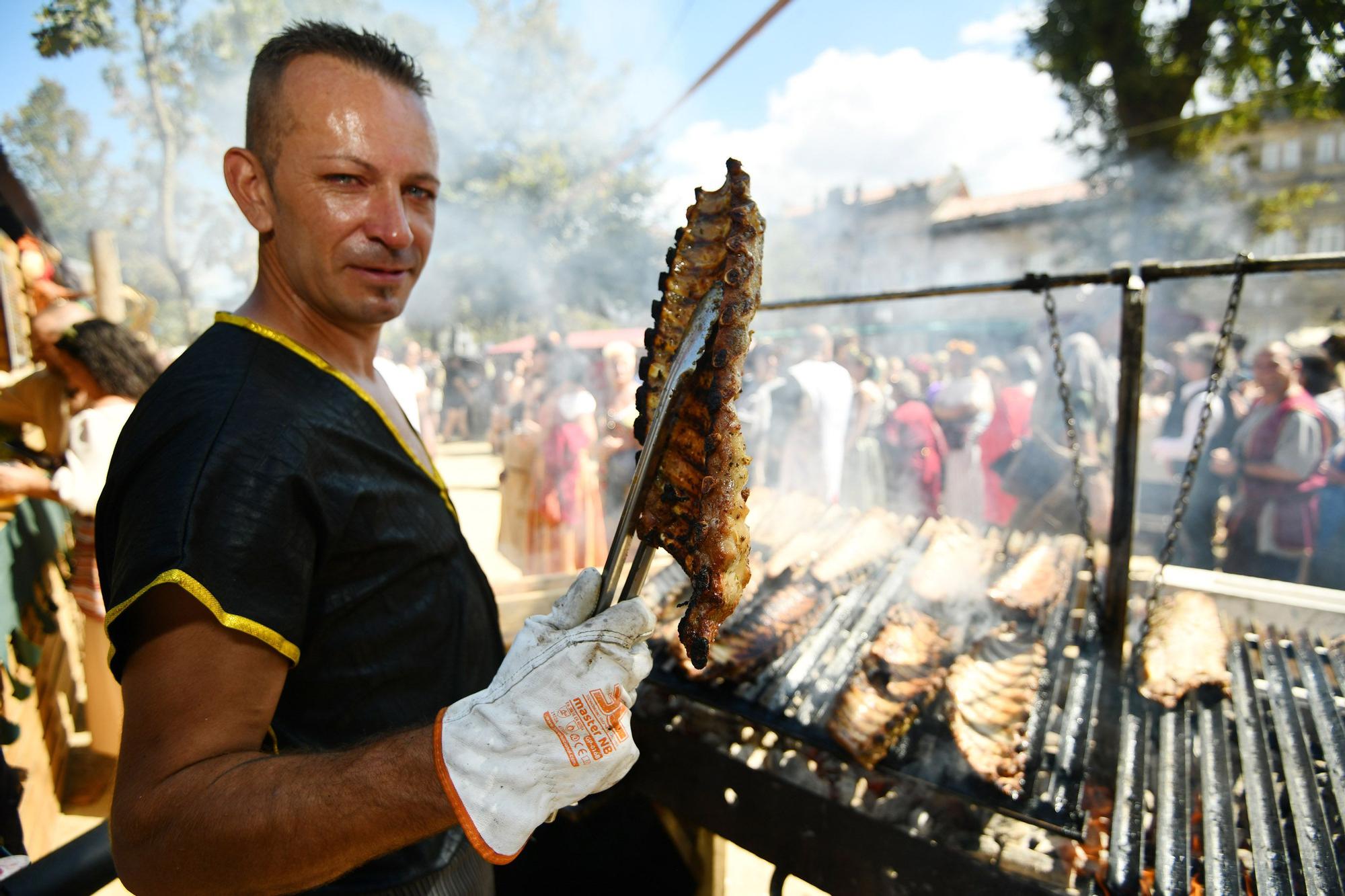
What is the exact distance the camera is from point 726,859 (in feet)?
13.0

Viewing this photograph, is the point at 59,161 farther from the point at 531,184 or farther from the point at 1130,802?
the point at 1130,802

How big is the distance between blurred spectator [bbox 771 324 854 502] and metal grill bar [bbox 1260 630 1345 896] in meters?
4.72

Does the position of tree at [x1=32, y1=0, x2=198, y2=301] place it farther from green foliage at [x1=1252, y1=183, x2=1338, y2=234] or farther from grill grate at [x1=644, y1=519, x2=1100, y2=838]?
green foliage at [x1=1252, y1=183, x2=1338, y2=234]

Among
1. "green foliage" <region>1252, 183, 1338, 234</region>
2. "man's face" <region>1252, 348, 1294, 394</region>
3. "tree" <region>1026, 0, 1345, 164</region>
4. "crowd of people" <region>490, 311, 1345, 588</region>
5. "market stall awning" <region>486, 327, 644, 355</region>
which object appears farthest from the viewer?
"market stall awning" <region>486, 327, 644, 355</region>

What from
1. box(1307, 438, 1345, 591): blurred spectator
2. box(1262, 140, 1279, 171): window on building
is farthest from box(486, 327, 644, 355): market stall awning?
box(1262, 140, 1279, 171): window on building

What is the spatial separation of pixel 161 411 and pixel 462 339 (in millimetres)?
27119

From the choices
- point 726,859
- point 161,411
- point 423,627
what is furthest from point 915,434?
point 161,411

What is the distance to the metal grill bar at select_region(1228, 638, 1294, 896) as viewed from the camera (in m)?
1.83

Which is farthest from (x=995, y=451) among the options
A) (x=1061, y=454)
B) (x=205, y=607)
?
(x=205, y=607)

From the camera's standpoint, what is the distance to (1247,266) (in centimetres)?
248

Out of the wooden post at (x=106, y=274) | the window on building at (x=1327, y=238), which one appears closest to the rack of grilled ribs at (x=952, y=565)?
the wooden post at (x=106, y=274)

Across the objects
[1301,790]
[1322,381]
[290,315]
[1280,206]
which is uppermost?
[1280,206]

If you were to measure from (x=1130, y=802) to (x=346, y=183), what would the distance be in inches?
119

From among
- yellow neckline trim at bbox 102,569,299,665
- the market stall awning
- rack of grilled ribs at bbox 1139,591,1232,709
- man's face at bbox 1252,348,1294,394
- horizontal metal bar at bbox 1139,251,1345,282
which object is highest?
the market stall awning
